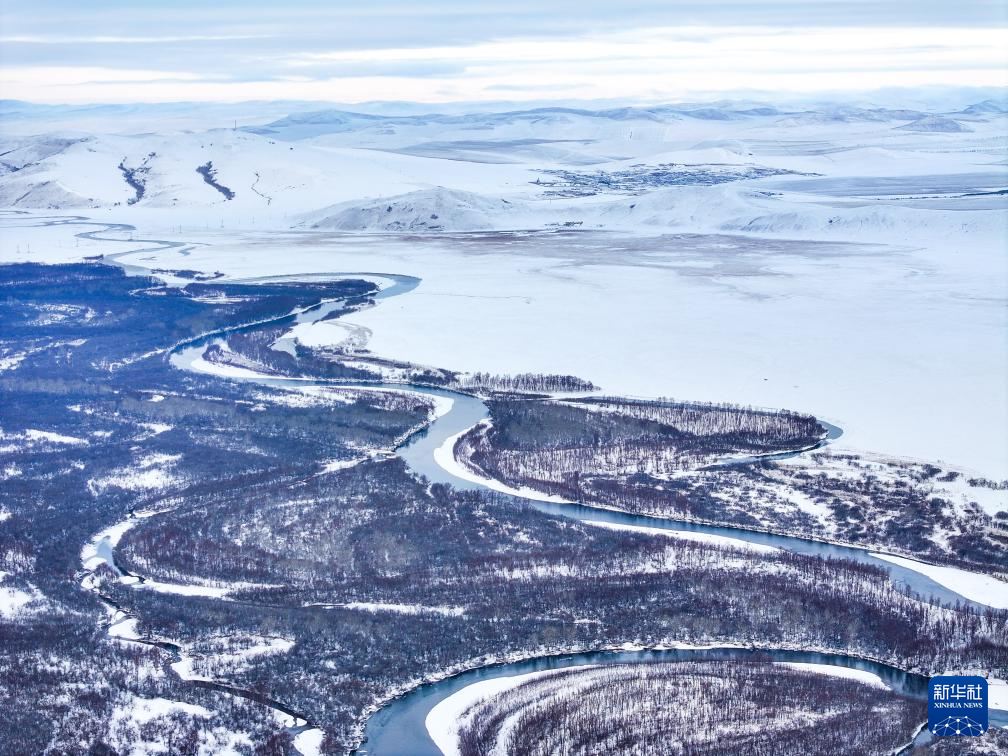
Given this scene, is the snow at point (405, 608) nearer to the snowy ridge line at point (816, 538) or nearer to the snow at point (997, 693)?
the snowy ridge line at point (816, 538)

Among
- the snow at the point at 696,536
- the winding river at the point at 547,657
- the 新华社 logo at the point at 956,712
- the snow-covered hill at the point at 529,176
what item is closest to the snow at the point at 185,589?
the winding river at the point at 547,657

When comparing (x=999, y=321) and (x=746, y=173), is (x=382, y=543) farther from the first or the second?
(x=746, y=173)

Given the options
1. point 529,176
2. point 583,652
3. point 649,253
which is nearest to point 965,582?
point 583,652

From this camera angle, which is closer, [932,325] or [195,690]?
[195,690]

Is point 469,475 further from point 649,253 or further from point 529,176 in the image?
point 529,176

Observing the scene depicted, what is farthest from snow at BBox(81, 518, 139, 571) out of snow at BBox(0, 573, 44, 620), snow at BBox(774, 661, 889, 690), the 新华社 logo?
the 新华社 logo

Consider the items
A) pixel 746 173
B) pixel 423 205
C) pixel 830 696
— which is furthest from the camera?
pixel 746 173

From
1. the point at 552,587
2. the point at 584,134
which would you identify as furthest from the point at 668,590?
the point at 584,134

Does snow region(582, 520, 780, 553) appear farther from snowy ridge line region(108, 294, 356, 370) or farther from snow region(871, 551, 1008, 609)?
snowy ridge line region(108, 294, 356, 370)
